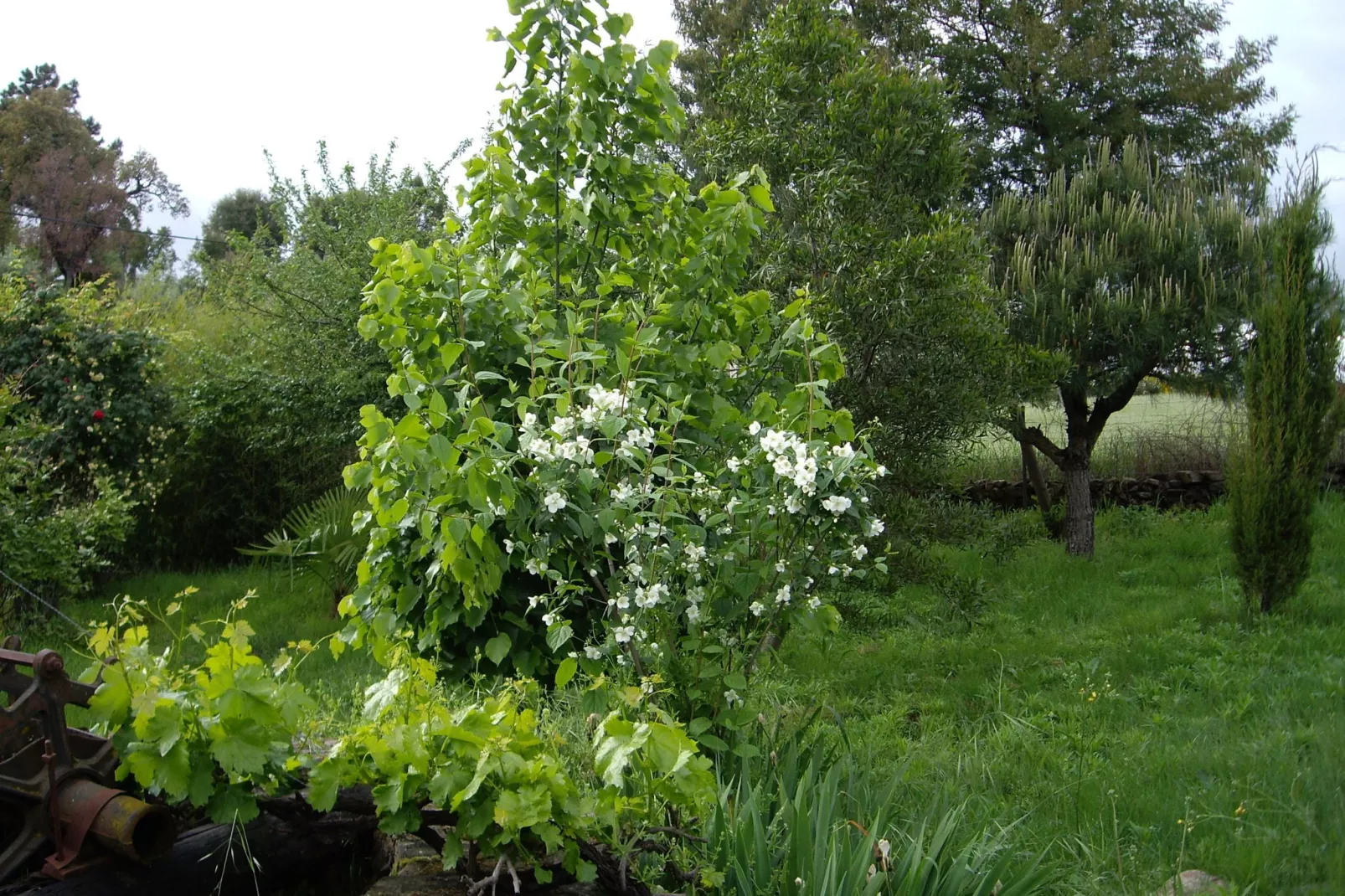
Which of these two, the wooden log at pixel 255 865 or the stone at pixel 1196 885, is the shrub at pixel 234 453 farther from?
the stone at pixel 1196 885

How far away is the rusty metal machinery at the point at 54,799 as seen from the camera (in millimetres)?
2107

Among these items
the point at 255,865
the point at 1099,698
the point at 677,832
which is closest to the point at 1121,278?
the point at 1099,698

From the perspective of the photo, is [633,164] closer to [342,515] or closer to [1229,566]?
[342,515]

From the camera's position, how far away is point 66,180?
91.9ft

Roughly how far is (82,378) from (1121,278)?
412 inches

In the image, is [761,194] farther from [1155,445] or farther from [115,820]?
[1155,445]

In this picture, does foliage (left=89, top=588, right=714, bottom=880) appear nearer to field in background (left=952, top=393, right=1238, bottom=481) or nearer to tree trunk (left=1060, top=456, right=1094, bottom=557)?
tree trunk (left=1060, top=456, right=1094, bottom=557)

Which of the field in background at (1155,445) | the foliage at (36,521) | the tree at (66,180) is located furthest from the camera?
the tree at (66,180)

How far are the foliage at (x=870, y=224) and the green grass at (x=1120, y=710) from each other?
1393mm

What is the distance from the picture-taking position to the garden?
2.38 metres

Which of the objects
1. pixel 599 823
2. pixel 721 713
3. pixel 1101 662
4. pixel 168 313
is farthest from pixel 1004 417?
pixel 168 313

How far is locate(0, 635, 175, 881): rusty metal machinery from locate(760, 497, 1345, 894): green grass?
7.27 feet

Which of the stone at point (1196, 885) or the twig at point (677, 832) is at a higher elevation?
the twig at point (677, 832)

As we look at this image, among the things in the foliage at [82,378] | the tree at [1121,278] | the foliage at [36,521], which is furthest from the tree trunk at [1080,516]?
the foliage at [82,378]
